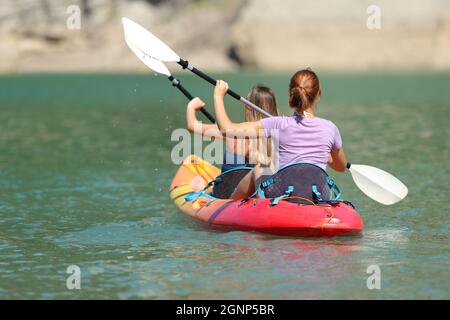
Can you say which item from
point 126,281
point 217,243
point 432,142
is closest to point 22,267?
point 126,281

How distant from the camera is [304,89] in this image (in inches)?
352

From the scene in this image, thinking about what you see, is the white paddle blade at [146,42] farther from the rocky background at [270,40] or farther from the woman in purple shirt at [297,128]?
the rocky background at [270,40]

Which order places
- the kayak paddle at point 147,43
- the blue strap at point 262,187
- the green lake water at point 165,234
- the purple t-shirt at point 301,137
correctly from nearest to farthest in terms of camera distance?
the green lake water at point 165,234, the purple t-shirt at point 301,137, the blue strap at point 262,187, the kayak paddle at point 147,43

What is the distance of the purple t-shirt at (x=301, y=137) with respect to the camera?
30.0 feet

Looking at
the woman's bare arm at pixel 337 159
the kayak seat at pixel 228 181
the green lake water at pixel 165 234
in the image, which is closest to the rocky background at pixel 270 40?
the green lake water at pixel 165 234

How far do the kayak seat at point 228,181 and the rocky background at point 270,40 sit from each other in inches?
2164

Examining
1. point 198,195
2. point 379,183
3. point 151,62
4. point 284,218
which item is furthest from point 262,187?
point 151,62

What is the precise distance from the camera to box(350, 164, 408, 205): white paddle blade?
10.8 meters

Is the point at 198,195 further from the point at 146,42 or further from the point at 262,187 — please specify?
the point at 146,42

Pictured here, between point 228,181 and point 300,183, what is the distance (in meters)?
1.45

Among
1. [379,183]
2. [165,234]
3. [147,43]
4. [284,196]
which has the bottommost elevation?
[165,234]

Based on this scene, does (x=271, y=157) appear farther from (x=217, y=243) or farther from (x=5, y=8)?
(x=5, y=8)

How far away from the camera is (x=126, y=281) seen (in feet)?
26.3

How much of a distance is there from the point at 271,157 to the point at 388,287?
2.32 m
